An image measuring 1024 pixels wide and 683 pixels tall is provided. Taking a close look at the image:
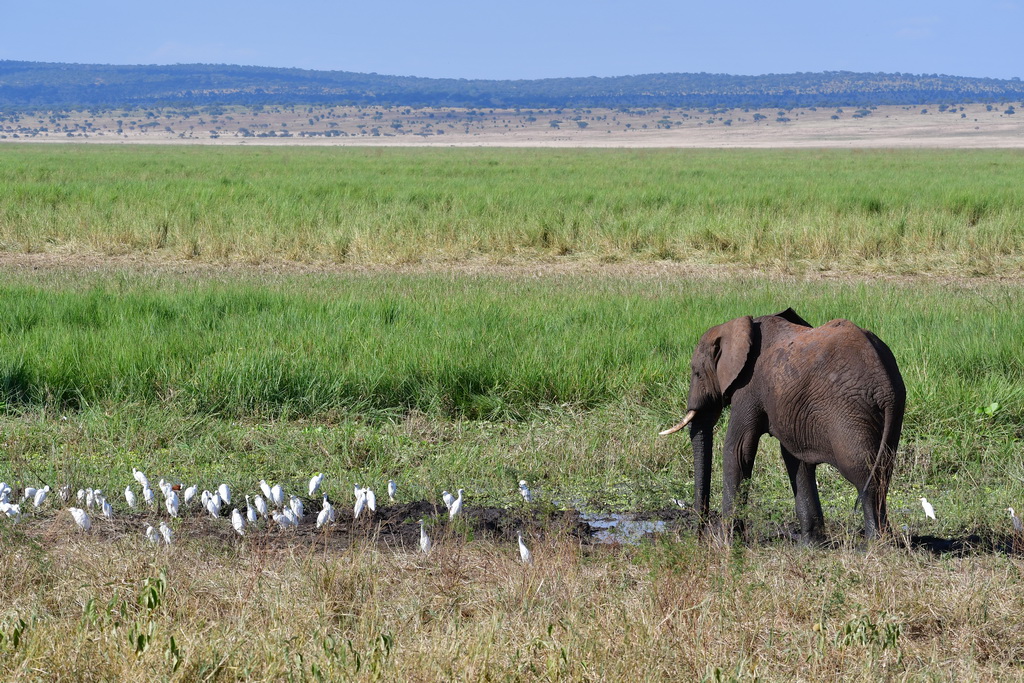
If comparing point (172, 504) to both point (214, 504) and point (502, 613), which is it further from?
point (502, 613)

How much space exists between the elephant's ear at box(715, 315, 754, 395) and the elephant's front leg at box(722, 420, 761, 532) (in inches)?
7.2

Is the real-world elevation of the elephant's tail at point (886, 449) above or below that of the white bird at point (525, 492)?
above

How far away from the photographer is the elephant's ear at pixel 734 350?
176 inches

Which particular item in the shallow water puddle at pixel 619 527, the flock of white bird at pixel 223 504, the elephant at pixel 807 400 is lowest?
the shallow water puddle at pixel 619 527

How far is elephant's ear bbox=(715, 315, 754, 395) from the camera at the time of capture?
4480 mm

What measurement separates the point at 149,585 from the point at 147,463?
8.65ft

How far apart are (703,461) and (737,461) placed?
32 cm

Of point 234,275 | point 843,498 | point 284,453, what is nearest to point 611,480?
point 843,498

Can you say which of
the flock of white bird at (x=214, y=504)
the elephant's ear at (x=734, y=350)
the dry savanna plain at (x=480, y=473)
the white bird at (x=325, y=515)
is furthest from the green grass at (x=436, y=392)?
the elephant's ear at (x=734, y=350)

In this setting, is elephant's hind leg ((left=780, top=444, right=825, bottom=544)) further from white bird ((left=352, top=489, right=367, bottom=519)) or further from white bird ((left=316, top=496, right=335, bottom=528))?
white bird ((left=316, top=496, right=335, bottom=528))

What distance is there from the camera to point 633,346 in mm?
7871

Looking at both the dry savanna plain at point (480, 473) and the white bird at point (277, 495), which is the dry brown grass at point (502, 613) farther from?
the white bird at point (277, 495)

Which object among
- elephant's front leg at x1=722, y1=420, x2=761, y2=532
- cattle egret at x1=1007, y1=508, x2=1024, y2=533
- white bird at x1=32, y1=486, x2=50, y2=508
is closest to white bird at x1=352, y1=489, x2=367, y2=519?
white bird at x1=32, y1=486, x2=50, y2=508

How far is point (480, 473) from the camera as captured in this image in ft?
19.6
